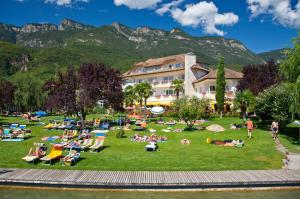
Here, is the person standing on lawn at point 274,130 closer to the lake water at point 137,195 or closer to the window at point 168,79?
the lake water at point 137,195

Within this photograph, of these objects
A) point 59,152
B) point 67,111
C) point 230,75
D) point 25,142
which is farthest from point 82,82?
point 230,75

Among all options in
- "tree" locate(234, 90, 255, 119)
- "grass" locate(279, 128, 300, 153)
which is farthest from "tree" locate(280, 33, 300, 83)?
"tree" locate(234, 90, 255, 119)

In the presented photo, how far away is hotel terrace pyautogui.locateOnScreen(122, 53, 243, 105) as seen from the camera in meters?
60.2

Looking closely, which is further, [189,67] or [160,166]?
[189,67]

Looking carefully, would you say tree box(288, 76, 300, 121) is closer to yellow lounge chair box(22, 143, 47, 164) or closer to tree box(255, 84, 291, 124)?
tree box(255, 84, 291, 124)

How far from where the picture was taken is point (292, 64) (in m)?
29.7

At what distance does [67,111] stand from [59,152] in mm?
17868

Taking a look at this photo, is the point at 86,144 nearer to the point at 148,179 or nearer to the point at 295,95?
the point at 148,179

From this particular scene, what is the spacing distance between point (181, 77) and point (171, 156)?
47.7 m

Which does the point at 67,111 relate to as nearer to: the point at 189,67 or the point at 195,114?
the point at 195,114

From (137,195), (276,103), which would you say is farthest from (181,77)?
(137,195)

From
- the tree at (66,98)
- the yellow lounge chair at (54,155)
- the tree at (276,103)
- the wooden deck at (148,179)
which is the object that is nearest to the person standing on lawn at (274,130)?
the tree at (276,103)

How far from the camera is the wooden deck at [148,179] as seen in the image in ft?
53.6

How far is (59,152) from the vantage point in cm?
2172
